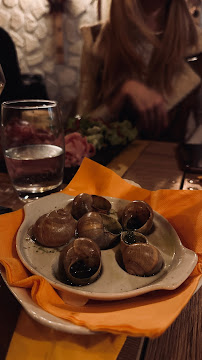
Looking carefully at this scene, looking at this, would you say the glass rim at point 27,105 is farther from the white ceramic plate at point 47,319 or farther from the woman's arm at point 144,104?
the woman's arm at point 144,104

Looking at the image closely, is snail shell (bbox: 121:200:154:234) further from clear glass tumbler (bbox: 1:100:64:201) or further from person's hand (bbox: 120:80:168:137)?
person's hand (bbox: 120:80:168:137)

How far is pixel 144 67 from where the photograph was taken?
5.34ft

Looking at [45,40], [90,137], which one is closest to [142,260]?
[90,137]

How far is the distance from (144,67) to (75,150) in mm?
968

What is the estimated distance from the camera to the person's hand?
168 centimetres

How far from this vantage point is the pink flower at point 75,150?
2.70 ft

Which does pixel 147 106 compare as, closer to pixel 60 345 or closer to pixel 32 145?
pixel 32 145

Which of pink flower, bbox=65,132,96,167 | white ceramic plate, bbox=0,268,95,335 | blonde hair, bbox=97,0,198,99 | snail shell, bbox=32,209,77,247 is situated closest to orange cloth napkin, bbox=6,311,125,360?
white ceramic plate, bbox=0,268,95,335

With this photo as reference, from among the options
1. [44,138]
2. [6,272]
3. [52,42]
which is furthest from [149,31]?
[6,272]

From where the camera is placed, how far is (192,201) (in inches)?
19.2

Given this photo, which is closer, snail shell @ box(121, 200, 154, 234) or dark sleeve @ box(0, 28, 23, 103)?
snail shell @ box(121, 200, 154, 234)

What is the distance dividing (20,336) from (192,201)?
304mm

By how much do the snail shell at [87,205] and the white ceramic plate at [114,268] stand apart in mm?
64

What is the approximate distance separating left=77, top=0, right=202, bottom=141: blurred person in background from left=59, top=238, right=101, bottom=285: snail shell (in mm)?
1183
